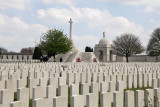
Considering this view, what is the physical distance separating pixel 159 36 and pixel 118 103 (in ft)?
143

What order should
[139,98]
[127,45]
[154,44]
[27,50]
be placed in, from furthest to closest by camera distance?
[27,50], [127,45], [154,44], [139,98]

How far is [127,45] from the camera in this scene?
158ft

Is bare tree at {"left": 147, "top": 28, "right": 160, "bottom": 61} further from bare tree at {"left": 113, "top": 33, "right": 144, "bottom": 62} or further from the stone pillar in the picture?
the stone pillar

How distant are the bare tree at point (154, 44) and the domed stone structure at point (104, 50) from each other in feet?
34.2

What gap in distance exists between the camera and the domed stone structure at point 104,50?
51.2 meters

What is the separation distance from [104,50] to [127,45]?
19.7 feet

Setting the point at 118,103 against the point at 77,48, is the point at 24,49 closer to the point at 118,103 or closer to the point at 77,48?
the point at 77,48

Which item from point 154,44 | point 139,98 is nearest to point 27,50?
point 154,44

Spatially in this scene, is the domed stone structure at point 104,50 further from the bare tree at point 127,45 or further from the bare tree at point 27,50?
the bare tree at point 27,50

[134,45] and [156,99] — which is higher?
[134,45]

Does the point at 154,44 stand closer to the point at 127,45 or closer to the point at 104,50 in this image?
the point at 127,45

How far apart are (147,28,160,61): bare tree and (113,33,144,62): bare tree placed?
352 centimetres

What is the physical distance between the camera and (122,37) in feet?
166

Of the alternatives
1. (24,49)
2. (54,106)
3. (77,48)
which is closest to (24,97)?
(54,106)
